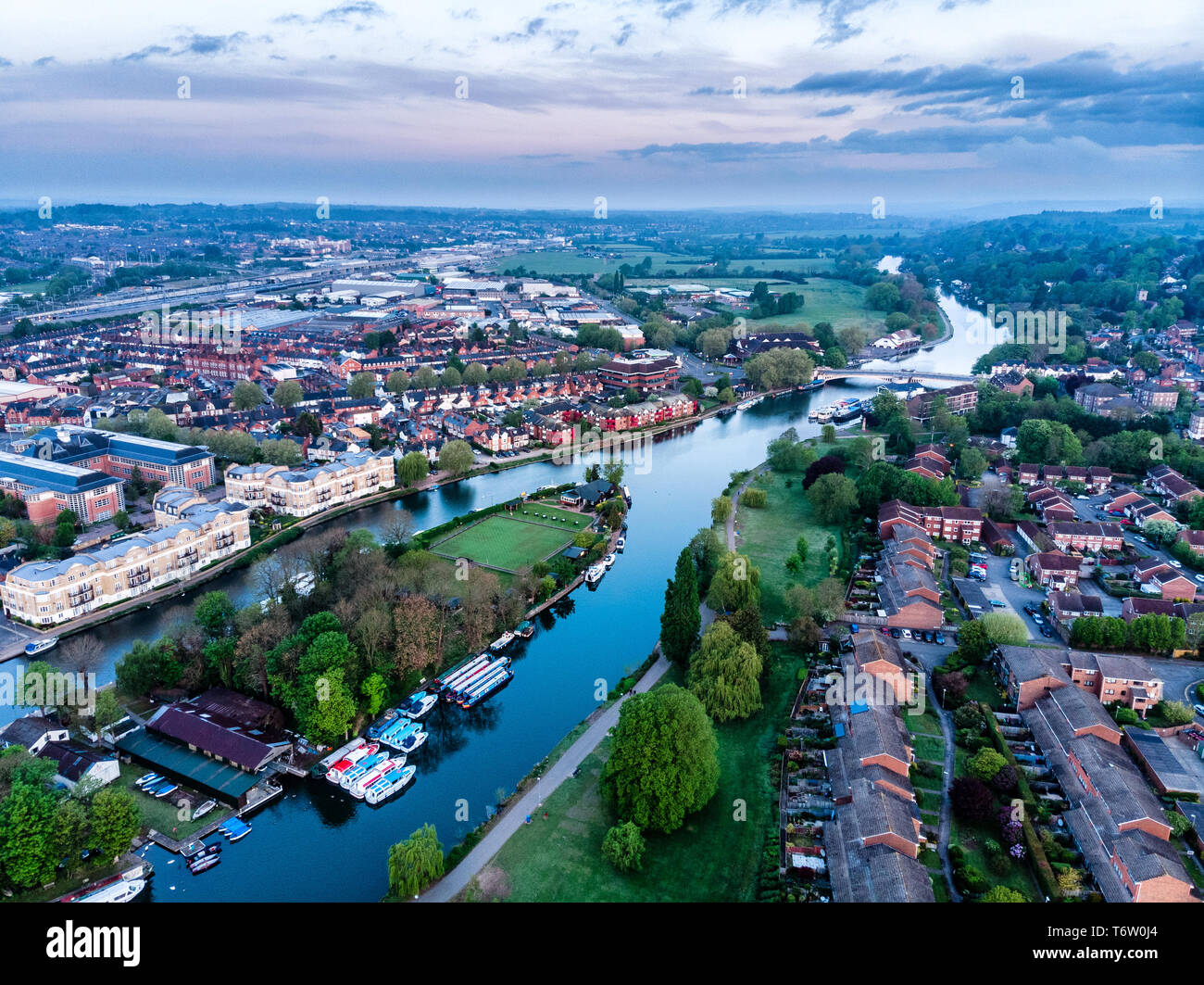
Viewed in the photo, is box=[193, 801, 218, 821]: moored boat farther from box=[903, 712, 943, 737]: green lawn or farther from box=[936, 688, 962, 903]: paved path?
box=[903, 712, 943, 737]: green lawn

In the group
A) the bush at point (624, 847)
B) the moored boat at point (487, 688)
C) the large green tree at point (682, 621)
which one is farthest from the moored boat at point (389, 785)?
the large green tree at point (682, 621)

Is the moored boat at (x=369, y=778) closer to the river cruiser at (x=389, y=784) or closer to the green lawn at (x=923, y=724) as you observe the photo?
the river cruiser at (x=389, y=784)

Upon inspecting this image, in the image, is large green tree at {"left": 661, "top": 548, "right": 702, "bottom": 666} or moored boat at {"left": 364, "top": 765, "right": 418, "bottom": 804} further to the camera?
large green tree at {"left": 661, "top": 548, "right": 702, "bottom": 666}

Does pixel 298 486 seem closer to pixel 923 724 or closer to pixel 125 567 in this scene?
pixel 125 567

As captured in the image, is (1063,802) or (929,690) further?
(929,690)

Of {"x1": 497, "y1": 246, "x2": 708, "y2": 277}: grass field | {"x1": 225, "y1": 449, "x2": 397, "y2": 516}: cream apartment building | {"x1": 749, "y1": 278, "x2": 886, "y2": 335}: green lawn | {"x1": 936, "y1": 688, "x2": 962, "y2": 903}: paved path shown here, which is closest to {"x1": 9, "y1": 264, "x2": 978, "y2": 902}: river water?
{"x1": 225, "y1": 449, "x2": 397, "y2": 516}: cream apartment building

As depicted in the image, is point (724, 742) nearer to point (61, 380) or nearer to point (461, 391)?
point (461, 391)

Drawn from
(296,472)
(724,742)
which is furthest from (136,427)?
(724,742)
